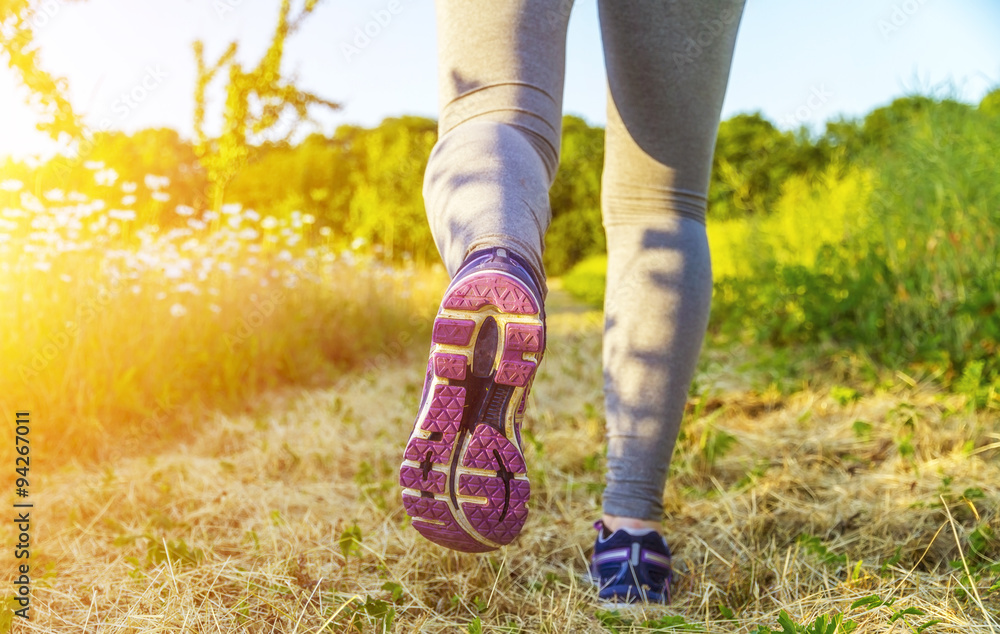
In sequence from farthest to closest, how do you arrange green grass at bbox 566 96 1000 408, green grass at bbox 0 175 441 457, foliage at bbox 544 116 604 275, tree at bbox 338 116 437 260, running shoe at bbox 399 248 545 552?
foliage at bbox 544 116 604 275 → tree at bbox 338 116 437 260 → green grass at bbox 566 96 1000 408 → green grass at bbox 0 175 441 457 → running shoe at bbox 399 248 545 552

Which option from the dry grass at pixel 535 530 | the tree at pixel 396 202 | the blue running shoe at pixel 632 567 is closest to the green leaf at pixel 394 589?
the dry grass at pixel 535 530

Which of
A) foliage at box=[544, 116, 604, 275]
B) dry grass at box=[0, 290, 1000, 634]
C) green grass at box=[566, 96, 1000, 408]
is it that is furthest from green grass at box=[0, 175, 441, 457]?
foliage at box=[544, 116, 604, 275]

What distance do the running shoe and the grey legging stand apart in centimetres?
12

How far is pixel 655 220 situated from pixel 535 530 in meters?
0.68

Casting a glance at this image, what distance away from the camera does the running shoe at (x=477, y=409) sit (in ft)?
2.61

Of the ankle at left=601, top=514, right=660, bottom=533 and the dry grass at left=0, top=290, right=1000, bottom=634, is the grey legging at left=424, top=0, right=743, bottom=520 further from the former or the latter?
the dry grass at left=0, top=290, right=1000, bottom=634

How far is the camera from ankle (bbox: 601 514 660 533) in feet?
3.90

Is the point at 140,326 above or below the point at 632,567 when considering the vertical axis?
above

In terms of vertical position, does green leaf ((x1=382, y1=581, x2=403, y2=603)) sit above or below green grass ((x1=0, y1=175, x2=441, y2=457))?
below

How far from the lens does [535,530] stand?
1418mm

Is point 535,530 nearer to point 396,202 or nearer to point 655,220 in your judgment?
point 655,220

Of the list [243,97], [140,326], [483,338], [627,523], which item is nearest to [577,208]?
[243,97]

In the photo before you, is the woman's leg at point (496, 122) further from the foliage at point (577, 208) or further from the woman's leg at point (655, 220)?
the foliage at point (577, 208)

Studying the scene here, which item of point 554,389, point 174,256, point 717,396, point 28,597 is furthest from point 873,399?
point 174,256
